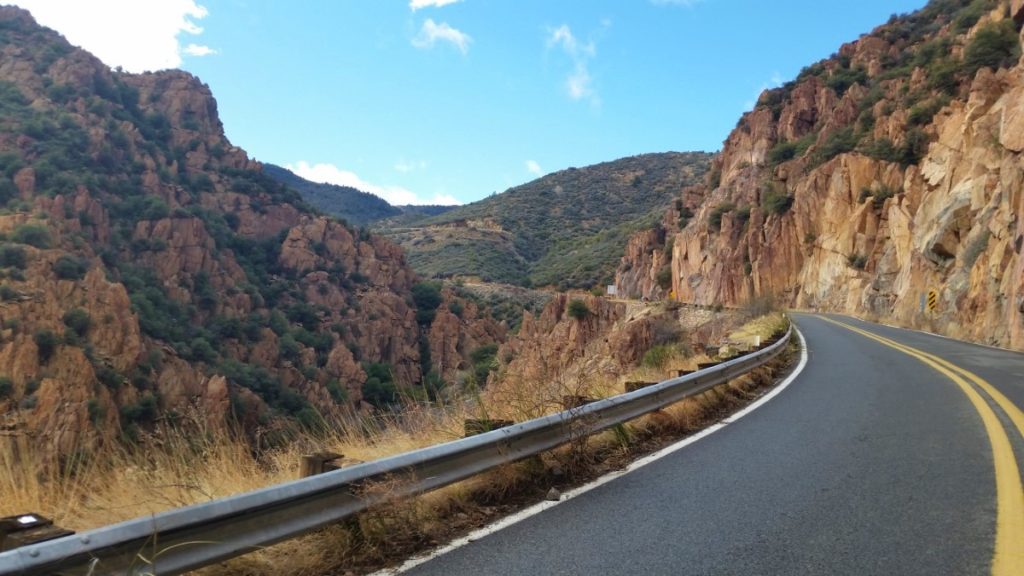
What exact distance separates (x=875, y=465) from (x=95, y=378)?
36.8 metres

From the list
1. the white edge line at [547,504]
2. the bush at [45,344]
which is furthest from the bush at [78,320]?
the white edge line at [547,504]

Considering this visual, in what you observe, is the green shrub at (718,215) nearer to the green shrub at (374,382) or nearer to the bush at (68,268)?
the green shrub at (374,382)

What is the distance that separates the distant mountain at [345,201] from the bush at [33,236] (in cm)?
10151

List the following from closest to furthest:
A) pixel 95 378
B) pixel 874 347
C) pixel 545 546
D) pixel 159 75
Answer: pixel 545 546 → pixel 874 347 → pixel 95 378 → pixel 159 75

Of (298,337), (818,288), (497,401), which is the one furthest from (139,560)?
(298,337)

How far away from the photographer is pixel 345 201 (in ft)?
518

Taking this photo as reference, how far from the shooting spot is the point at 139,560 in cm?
267

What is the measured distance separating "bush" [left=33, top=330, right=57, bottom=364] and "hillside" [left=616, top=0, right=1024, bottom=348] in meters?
40.0

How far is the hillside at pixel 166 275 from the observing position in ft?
115

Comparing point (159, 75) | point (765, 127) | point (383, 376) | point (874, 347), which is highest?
point (159, 75)

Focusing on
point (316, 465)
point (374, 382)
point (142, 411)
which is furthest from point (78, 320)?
point (316, 465)

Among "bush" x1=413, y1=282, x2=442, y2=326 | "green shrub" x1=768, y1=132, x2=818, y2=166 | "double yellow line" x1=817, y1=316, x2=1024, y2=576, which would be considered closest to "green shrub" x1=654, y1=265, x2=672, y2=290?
"green shrub" x1=768, y1=132, x2=818, y2=166

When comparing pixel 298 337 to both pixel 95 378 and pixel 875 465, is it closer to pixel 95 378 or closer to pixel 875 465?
pixel 95 378

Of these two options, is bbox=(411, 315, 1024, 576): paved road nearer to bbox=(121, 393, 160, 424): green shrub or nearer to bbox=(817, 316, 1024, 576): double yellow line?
bbox=(817, 316, 1024, 576): double yellow line
